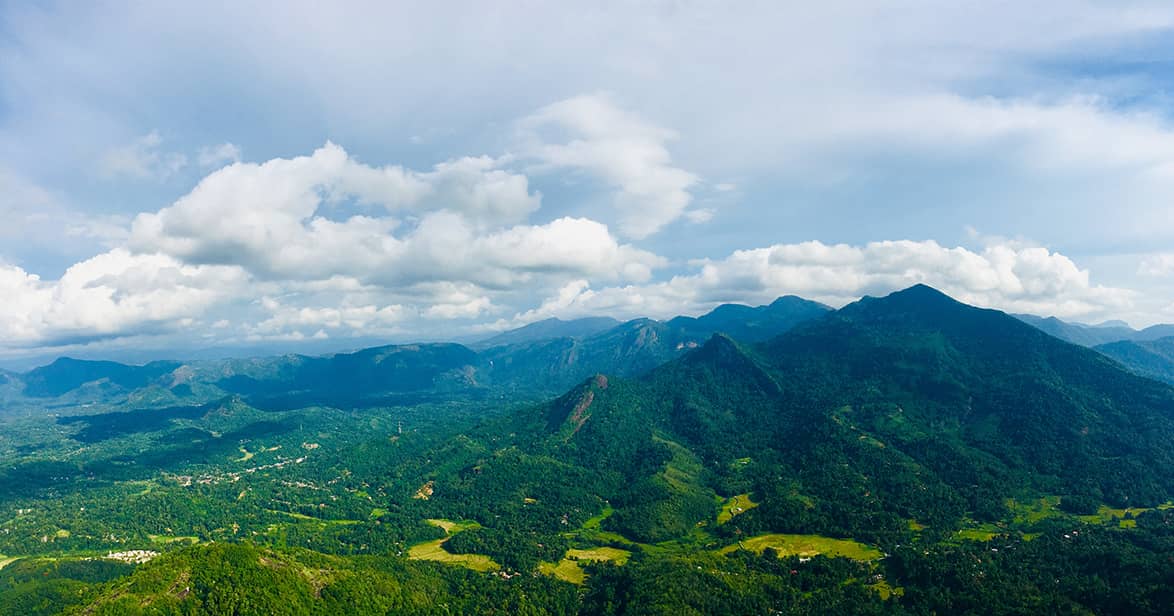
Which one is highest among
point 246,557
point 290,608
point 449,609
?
point 246,557

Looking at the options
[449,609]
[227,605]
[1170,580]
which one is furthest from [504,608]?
[1170,580]

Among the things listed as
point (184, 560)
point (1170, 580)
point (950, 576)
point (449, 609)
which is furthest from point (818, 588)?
point (184, 560)

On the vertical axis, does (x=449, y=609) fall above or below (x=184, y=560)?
below

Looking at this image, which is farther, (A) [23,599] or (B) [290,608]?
(A) [23,599]

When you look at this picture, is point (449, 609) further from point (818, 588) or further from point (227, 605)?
point (818, 588)

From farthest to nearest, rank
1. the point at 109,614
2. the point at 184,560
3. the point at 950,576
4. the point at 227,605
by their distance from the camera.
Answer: the point at 950,576, the point at 184,560, the point at 227,605, the point at 109,614

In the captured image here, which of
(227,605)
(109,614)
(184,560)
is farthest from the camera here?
(184,560)

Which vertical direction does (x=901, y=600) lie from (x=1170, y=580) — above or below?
below

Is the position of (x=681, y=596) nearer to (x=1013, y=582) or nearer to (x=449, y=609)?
(x=449, y=609)

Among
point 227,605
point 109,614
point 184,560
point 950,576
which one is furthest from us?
point 950,576
